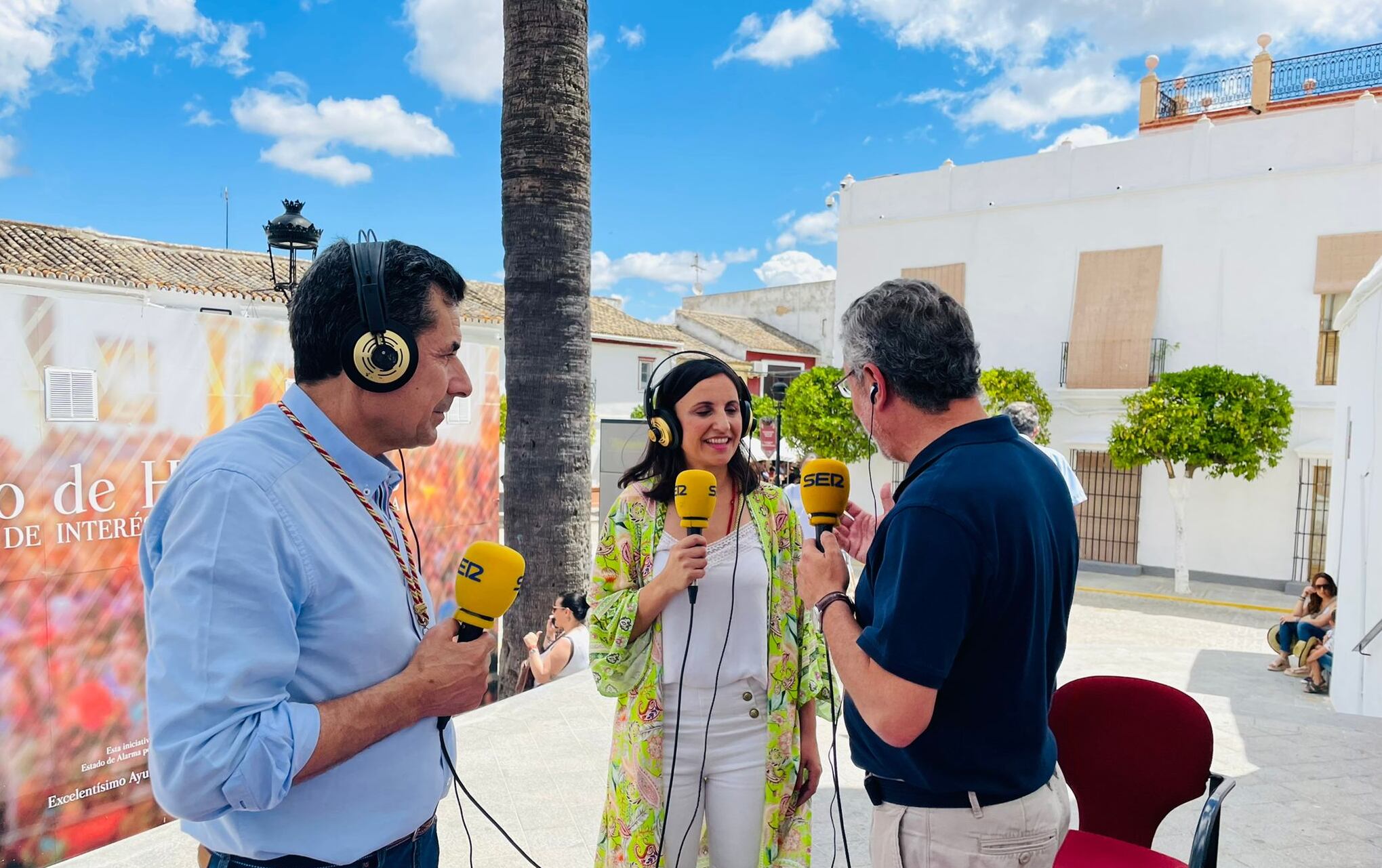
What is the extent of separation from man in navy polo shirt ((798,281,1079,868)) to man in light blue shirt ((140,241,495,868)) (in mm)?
764

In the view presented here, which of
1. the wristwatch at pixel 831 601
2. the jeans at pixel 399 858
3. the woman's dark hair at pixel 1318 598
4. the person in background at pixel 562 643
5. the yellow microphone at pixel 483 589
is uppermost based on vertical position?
the yellow microphone at pixel 483 589

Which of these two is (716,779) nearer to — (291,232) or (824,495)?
(824,495)

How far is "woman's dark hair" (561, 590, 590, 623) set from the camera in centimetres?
523

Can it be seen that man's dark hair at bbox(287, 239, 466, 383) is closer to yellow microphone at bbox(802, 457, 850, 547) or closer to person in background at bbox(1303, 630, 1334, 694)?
yellow microphone at bbox(802, 457, 850, 547)

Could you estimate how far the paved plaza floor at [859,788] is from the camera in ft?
11.3

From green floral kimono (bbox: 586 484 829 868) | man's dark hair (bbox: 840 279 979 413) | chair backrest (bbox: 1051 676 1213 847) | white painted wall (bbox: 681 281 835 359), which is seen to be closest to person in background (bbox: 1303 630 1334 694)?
chair backrest (bbox: 1051 676 1213 847)

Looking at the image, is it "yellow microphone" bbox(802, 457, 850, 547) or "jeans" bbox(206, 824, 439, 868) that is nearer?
"jeans" bbox(206, 824, 439, 868)

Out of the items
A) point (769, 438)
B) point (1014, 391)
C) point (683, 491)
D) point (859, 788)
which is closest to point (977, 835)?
point (683, 491)

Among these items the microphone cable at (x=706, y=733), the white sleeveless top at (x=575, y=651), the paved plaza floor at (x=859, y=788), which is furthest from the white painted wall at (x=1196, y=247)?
the microphone cable at (x=706, y=733)

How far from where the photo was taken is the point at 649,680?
7.79ft

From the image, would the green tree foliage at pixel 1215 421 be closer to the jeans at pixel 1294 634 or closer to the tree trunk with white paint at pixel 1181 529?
the tree trunk with white paint at pixel 1181 529

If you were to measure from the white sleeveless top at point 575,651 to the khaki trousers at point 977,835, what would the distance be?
3.71 metres

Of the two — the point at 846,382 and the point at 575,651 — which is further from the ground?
the point at 846,382

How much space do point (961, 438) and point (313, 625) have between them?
1.25 m
